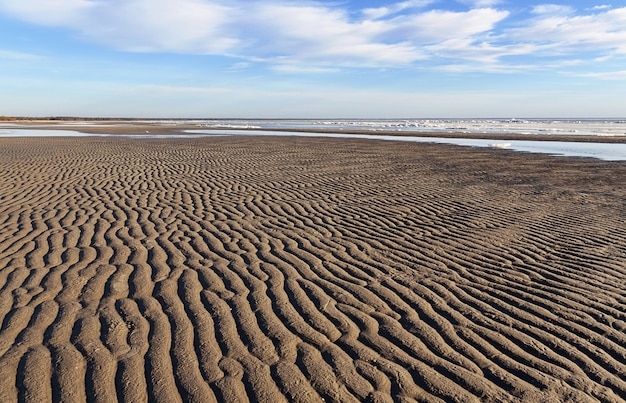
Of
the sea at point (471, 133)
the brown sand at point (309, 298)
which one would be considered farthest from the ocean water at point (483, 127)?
the brown sand at point (309, 298)

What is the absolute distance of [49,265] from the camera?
19.6ft

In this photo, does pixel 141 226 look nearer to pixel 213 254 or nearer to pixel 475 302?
pixel 213 254

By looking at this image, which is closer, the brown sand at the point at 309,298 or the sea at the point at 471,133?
the brown sand at the point at 309,298

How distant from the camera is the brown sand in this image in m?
3.54

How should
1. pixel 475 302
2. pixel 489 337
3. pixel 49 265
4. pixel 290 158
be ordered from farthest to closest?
pixel 290 158
pixel 49 265
pixel 475 302
pixel 489 337

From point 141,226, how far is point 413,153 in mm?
17828

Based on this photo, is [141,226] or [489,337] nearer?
[489,337]

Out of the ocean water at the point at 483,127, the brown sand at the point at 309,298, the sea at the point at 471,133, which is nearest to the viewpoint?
the brown sand at the point at 309,298

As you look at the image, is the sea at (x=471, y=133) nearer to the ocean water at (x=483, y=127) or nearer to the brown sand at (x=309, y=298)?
the ocean water at (x=483, y=127)

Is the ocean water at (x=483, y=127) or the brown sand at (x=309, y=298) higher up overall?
the brown sand at (x=309, y=298)

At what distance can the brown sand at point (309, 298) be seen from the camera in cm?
354

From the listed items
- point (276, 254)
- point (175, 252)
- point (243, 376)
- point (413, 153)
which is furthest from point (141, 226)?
point (413, 153)

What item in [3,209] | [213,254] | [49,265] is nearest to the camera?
[49,265]

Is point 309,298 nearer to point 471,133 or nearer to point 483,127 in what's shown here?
point 471,133
